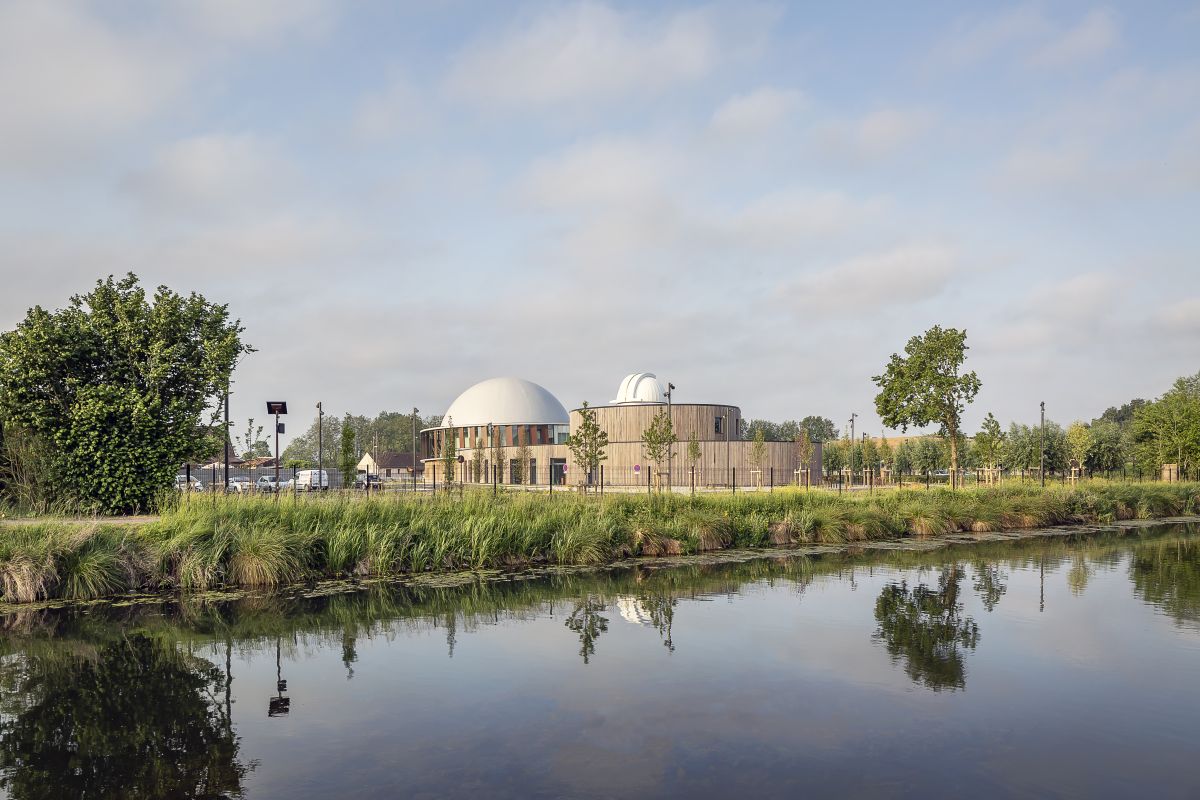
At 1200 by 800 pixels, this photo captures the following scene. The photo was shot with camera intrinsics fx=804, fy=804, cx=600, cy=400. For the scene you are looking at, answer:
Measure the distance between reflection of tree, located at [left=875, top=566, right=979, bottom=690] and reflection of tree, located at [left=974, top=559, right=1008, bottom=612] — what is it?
49 cm

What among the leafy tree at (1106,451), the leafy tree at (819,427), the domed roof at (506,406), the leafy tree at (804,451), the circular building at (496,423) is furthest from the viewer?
the leafy tree at (819,427)

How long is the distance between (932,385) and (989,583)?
22222mm

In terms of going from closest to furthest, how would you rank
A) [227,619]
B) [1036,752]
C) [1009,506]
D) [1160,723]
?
[1036,752]
[1160,723]
[227,619]
[1009,506]

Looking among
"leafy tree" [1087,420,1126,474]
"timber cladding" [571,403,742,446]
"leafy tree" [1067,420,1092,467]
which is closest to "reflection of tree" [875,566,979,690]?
"timber cladding" [571,403,742,446]

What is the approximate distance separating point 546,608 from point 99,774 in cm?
793

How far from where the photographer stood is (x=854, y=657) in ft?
34.9

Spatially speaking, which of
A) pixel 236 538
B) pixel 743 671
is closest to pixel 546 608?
pixel 743 671

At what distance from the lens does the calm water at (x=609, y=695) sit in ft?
22.2

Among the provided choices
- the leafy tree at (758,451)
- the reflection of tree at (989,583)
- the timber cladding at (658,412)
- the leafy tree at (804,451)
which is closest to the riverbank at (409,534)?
the reflection of tree at (989,583)

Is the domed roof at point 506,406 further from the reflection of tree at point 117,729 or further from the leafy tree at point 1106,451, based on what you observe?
the reflection of tree at point 117,729

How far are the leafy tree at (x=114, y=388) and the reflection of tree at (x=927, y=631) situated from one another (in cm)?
2091

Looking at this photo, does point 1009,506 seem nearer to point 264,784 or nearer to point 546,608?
point 546,608

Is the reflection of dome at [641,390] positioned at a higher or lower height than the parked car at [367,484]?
higher

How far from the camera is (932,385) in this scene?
3738cm
